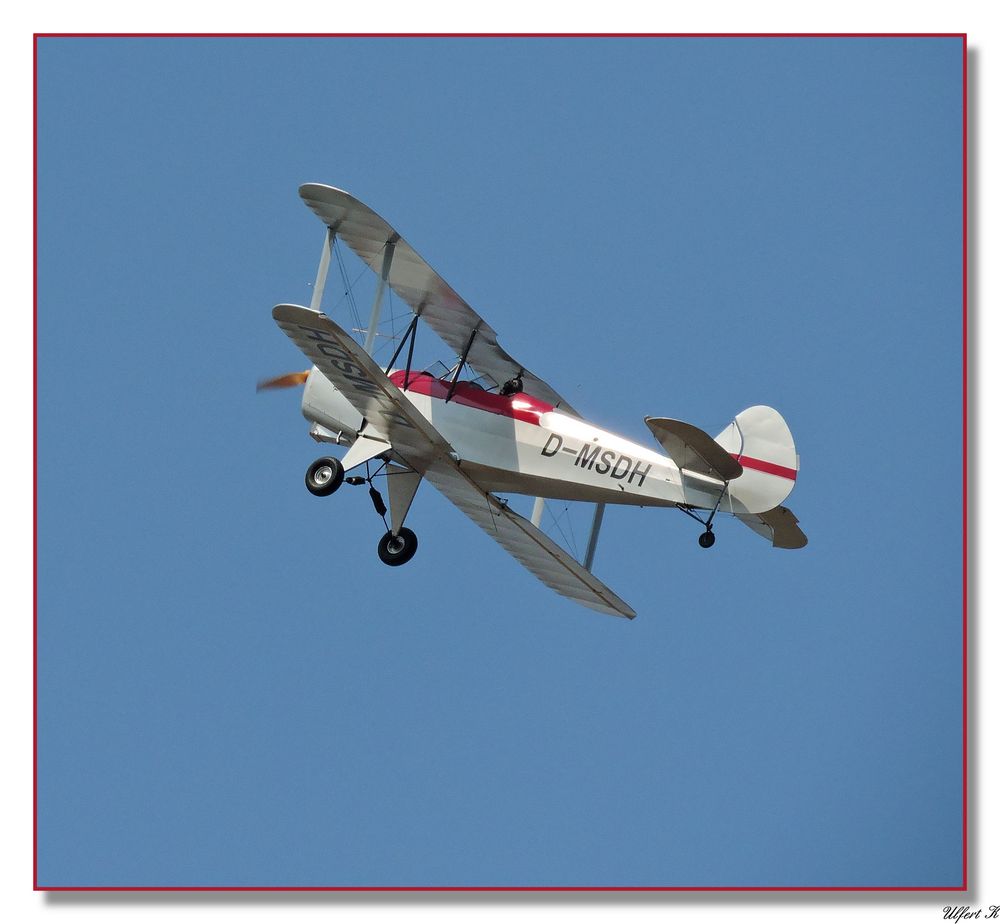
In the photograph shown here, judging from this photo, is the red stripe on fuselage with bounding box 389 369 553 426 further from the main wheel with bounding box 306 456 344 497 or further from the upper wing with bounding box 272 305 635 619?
the main wheel with bounding box 306 456 344 497

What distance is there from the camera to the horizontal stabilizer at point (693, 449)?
13773 mm

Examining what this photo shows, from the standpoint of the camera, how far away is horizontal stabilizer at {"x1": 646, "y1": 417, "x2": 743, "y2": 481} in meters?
13.8

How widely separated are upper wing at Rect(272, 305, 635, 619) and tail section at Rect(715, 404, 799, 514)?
8.69 feet

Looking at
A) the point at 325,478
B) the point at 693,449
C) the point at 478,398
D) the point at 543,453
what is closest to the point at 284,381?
the point at 325,478

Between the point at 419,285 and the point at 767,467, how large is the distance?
4.20m

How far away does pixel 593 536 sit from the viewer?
16844 mm

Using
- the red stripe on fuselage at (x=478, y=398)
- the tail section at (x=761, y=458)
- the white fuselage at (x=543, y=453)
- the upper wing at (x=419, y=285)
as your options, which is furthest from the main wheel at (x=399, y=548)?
the tail section at (x=761, y=458)

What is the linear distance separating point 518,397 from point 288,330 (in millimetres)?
2604

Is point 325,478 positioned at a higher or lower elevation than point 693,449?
lower

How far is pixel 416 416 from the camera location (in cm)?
1474

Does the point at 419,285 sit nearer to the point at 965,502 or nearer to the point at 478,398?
the point at 478,398

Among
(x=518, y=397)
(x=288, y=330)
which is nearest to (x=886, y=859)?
(x=518, y=397)

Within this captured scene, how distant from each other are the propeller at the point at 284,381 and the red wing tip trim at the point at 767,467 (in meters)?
4.94

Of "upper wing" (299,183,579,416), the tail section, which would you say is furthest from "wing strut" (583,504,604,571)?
the tail section
